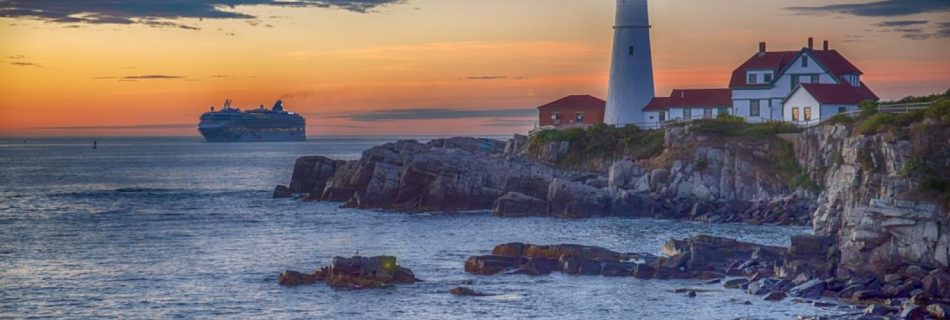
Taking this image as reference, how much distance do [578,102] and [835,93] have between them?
26211 mm

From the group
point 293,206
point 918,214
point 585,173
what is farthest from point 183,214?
point 918,214

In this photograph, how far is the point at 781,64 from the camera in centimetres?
8975

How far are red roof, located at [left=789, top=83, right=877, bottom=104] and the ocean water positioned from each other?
1991cm

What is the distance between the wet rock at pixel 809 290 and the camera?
133 feet

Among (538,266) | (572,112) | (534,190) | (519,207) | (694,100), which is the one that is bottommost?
(538,266)

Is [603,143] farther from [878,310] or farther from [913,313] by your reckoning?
[913,313]

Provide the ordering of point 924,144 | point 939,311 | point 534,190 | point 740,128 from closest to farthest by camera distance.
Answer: point 939,311
point 924,144
point 534,190
point 740,128

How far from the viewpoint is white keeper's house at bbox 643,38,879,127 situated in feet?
282

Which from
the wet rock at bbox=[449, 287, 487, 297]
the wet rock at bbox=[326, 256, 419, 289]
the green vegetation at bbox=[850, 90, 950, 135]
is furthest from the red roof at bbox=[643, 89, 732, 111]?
the wet rock at bbox=[449, 287, 487, 297]

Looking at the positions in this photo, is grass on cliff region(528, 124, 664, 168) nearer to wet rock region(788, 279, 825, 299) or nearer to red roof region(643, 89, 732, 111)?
red roof region(643, 89, 732, 111)

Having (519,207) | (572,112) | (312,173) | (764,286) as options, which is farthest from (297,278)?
(572,112)

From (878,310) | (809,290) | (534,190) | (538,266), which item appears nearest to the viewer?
(878,310)

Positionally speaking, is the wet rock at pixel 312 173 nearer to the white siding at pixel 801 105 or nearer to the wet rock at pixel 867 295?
the white siding at pixel 801 105

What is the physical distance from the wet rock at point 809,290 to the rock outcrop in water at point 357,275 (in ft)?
41.9
